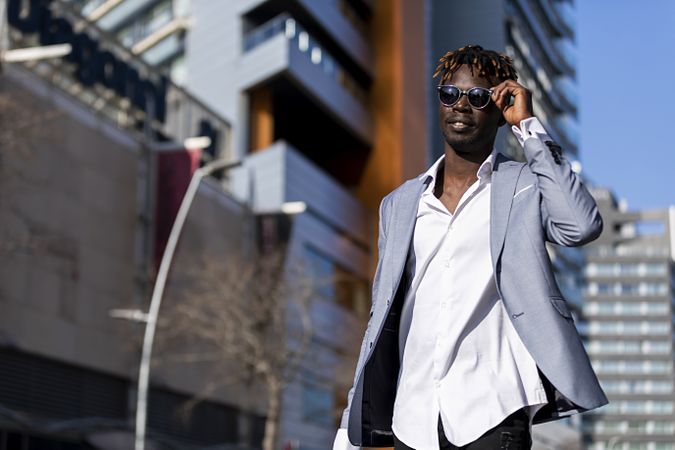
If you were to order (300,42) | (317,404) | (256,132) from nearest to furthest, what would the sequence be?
(317,404), (300,42), (256,132)

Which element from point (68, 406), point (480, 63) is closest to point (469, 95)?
point (480, 63)

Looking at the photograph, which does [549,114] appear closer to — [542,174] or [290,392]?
[290,392]

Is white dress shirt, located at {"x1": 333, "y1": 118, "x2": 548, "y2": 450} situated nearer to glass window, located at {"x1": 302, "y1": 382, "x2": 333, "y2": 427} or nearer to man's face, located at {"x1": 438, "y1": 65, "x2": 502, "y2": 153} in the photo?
man's face, located at {"x1": 438, "y1": 65, "x2": 502, "y2": 153}

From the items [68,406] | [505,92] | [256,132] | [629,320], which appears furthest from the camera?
[629,320]

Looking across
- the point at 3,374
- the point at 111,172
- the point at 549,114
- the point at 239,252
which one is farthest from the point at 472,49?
the point at 549,114

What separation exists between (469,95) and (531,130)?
21cm

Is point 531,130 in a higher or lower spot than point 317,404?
lower

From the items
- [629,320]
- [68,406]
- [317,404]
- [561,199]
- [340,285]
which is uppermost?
[629,320]

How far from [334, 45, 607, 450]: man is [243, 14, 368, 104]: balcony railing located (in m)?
40.8

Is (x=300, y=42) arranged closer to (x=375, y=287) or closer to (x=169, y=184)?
(x=169, y=184)

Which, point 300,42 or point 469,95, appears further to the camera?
point 300,42

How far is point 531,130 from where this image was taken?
3.54m

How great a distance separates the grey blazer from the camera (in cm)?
329

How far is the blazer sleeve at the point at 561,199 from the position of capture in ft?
10.9
